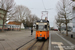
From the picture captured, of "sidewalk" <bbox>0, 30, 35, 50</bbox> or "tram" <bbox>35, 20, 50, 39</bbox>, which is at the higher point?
"tram" <bbox>35, 20, 50, 39</bbox>

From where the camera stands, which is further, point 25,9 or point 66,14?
point 25,9

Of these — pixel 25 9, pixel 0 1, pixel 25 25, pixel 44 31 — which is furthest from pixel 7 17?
→ pixel 25 25

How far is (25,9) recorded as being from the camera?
161 ft

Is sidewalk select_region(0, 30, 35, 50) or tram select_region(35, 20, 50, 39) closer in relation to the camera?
sidewalk select_region(0, 30, 35, 50)

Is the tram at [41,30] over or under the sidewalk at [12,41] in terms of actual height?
over

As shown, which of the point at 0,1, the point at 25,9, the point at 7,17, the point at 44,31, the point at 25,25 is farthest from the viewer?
the point at 25,25

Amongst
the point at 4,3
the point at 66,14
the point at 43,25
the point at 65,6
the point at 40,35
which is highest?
the point at 4,3

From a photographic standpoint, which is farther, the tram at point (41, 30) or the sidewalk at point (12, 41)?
the tram at point (41, 30)

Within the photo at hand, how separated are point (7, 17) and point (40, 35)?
854 inches

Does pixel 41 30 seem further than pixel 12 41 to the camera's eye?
Yes

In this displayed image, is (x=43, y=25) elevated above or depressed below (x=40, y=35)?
above

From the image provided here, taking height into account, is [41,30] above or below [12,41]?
above

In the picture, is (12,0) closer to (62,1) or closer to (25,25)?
(62,1)

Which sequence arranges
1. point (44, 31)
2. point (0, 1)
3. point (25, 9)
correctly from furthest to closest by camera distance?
point (25, 9)
point (0, 1)
point (44, 31)
